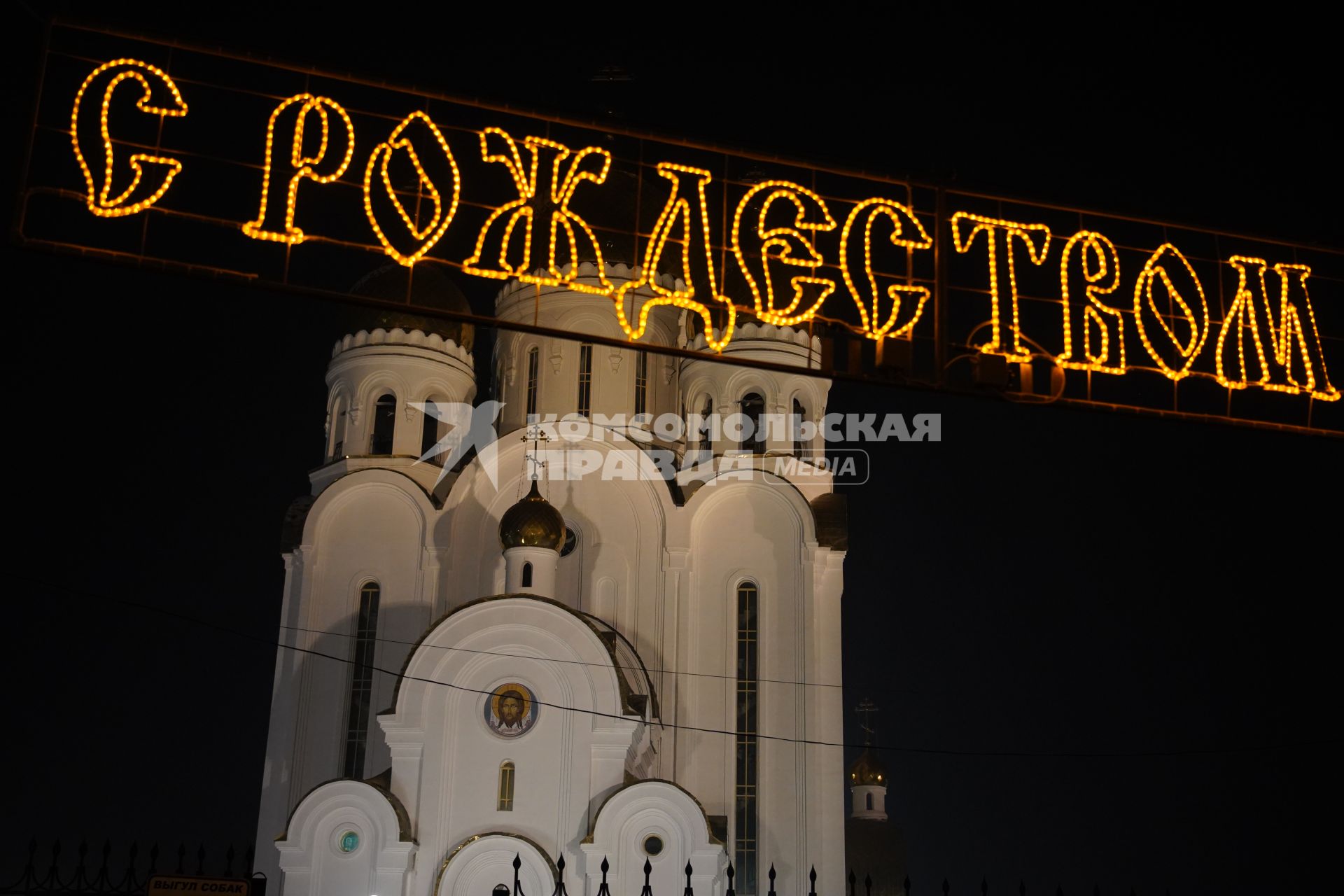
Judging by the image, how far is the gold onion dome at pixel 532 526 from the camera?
65.2 ft

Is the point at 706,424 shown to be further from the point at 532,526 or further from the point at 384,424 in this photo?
the point at 384,424

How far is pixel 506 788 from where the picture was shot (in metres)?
18.0

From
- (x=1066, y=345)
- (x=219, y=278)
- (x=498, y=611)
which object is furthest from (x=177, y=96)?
(x=498, y=611)

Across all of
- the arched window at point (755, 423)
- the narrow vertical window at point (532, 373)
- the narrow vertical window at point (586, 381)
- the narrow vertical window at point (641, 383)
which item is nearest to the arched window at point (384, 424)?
the narrow vertical window at point (532, 373)

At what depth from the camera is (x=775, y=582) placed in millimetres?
20703

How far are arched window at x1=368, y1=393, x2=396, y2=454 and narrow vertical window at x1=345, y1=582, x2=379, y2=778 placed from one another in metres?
2.21

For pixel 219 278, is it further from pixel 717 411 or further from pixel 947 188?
pixel 717 411

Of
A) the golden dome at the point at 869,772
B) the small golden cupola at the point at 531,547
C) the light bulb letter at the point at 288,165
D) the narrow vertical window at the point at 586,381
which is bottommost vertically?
the light bulb letter at the point at 288,165

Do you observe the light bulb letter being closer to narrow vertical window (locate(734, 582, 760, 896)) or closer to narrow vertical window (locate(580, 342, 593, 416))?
narrow vertical window (locate(734, 582, 760, 896))

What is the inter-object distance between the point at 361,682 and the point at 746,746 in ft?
16.9

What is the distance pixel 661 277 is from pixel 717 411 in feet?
6.71

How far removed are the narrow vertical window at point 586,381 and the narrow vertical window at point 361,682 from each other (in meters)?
3.82

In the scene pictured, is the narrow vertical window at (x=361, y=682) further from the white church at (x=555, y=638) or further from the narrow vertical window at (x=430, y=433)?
the narrow vertical window at (x=430, y=433)

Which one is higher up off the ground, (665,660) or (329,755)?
(665,660)
